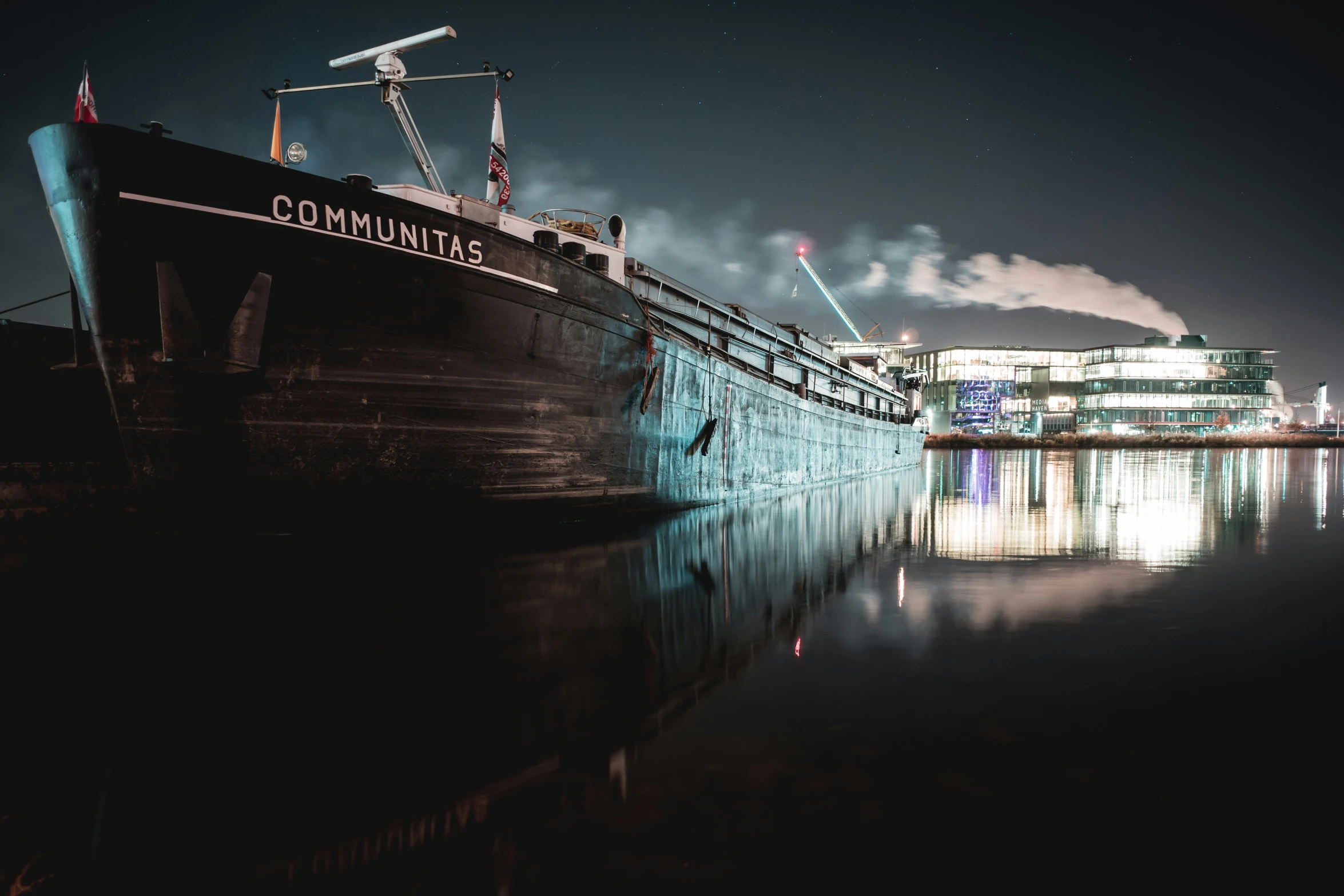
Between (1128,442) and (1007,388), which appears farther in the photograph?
(1007,388)

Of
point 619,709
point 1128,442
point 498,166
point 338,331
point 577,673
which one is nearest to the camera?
point 619,709

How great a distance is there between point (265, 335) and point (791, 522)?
8.27 metres

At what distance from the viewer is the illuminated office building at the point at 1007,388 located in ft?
362

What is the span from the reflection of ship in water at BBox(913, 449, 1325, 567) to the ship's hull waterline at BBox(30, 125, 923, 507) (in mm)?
5937

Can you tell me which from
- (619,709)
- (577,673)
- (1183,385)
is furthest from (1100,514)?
(1183,385)

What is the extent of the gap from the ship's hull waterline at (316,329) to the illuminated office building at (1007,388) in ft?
361

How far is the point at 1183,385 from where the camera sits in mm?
103812

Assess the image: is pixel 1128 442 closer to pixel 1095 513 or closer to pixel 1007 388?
pixel 1007 388

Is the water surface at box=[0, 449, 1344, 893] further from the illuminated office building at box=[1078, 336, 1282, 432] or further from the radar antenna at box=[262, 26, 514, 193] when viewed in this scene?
the illuminated office building at box=[1078, 336, 1282, 432]

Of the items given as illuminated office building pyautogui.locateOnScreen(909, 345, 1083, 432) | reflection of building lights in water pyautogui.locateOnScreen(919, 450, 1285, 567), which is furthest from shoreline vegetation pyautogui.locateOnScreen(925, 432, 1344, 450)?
reflection of building lights in water pyautogui.locateOnScreen(919, 450, 1285, 567)

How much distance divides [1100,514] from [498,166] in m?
13.0

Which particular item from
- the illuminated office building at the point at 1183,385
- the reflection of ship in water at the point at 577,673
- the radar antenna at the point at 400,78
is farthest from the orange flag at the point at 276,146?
the illuminated office building at the point at 1183,385

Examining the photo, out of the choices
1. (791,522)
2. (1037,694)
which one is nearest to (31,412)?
(791,522)

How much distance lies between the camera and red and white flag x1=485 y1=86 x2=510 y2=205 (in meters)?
10.4
